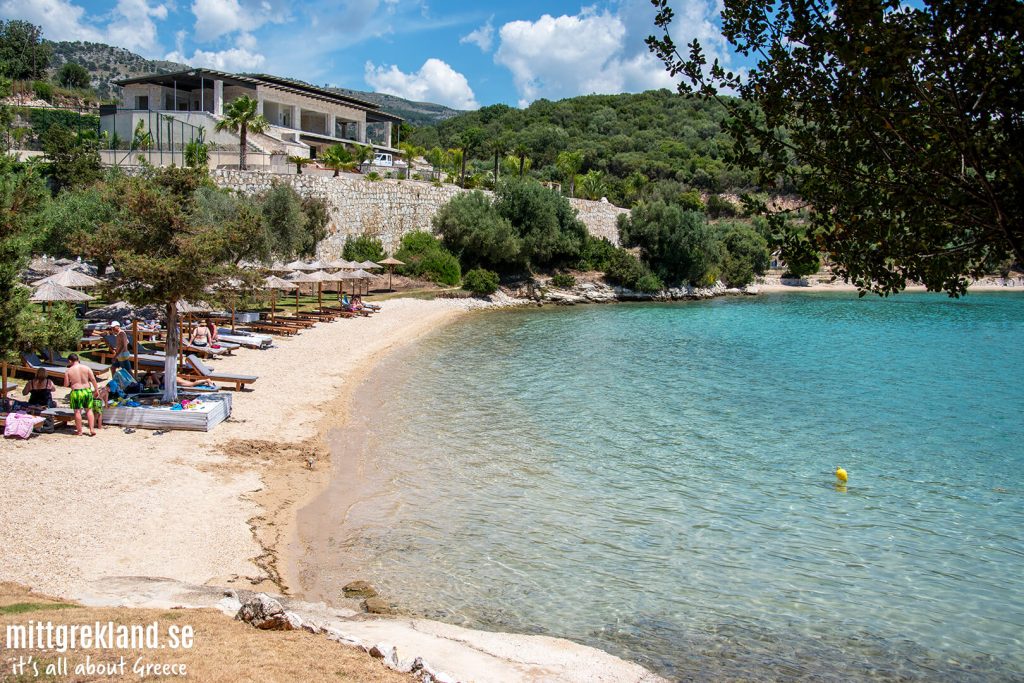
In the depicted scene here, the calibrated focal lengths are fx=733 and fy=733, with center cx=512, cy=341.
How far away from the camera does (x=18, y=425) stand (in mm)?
11852

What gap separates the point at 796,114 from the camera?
20.2 ft

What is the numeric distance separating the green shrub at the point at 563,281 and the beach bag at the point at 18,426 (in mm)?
40493

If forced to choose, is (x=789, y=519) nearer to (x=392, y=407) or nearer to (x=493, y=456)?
(x=493, y=456)

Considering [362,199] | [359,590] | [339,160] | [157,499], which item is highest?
[339,160]

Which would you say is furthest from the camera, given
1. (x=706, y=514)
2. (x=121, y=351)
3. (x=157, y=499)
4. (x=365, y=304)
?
(x=365, y=304)

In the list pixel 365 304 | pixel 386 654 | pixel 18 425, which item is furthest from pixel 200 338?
pixel 386 654

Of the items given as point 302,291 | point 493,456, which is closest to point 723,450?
point 493,456

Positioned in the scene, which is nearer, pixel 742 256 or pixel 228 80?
pixel 228 80

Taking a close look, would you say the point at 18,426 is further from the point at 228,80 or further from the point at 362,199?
the point at 228,80

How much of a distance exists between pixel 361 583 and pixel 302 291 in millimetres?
32118

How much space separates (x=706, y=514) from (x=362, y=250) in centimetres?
3432

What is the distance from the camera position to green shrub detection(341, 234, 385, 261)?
4228 cm

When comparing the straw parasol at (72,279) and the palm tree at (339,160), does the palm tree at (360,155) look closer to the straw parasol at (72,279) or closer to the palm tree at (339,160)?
the palm tree at (339,160)

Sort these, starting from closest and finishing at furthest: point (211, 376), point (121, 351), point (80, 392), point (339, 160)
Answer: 1. point (80, 392)
2. point (211, 376)
3. point (121, 351)
4. point (339, 160)
